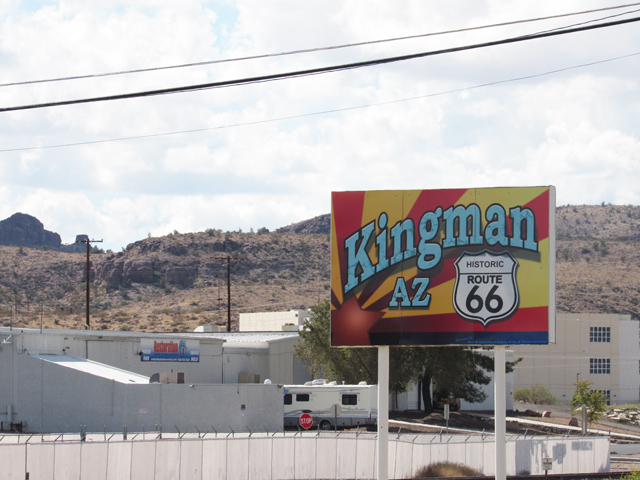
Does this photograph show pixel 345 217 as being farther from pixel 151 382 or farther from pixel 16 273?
pixel 16 273

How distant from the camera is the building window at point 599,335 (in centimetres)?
8369

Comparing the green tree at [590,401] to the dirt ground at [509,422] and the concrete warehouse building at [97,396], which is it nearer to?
the dirt ground at [509,422]

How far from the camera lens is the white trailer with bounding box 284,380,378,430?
1816 inches

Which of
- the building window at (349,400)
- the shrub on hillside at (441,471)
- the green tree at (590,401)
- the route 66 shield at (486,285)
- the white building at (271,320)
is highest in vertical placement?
the route 66 shield at (486,285)

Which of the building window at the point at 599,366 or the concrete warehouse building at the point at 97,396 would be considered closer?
the concrete warehouse building at the point at 97,396

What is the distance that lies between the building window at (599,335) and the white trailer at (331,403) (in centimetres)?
4460

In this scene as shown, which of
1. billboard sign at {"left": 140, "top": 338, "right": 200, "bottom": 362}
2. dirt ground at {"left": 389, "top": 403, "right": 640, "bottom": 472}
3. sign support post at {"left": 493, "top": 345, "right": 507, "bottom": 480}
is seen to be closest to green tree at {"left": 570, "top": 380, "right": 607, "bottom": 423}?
dirt ground at {"left": 389, "top": 403, "right": 640, "bottom": 472}

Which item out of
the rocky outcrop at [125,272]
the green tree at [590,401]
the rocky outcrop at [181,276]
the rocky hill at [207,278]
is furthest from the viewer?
the rocky outcrop at [181,276]

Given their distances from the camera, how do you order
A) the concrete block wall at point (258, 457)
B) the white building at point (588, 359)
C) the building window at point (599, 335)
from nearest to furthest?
1. the concrete block wall at point (258, 457)
2. the white building at point (588, 359)
3. the building window at point (599, 335)

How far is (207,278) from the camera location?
433 ft

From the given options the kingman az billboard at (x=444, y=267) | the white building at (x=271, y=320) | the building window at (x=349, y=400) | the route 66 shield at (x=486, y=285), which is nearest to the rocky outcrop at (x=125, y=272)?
the white building at (x=271, y=320)

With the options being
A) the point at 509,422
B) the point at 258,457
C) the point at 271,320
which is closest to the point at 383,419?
the point at 258,457

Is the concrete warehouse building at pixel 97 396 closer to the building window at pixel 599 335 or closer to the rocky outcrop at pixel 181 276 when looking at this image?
the building window at pixel 599 335

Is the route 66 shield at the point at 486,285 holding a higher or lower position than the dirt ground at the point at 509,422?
higher
